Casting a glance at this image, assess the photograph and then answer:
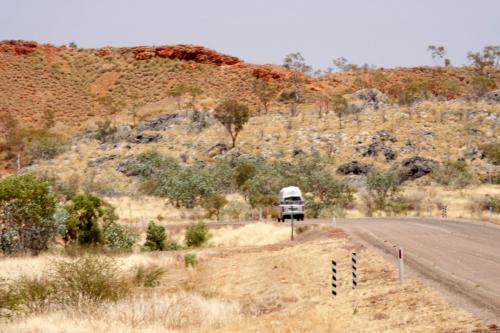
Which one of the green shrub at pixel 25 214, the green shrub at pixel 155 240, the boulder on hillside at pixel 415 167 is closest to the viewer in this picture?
the green shrub at pixel 25 214

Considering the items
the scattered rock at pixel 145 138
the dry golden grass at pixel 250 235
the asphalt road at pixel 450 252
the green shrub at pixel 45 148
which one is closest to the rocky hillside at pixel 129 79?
the green shrub at pixel 45 148

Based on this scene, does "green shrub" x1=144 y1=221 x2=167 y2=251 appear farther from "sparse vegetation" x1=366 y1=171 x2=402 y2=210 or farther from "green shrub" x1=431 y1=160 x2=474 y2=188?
"green shrub" x1=431 y1=160 x2=474 y2=188

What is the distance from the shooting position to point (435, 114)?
8350cm

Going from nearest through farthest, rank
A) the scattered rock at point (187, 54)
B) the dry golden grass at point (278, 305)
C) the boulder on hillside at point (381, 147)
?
the dry golden grass at point (278, 305) → the boulder on hillside at point (381, 147) → the scattered rock at point (187, 54)

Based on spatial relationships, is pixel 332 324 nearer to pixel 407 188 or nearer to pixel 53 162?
pixel 407 188

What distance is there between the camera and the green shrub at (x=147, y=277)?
999 inches

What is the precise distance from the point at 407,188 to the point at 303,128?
23.7 metres

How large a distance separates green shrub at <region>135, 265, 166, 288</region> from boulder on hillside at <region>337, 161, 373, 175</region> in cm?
4671

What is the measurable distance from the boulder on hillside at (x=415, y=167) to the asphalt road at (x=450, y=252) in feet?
102

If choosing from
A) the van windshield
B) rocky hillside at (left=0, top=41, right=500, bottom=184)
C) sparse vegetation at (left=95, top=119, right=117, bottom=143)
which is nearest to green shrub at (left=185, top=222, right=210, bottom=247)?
the van windshield

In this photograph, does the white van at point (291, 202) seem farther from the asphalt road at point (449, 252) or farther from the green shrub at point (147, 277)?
the green shrub at point (147, 277)

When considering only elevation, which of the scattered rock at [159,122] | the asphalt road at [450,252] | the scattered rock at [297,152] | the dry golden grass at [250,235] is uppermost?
the scattered rock at [159,122]

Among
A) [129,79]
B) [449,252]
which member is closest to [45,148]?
[129,79]

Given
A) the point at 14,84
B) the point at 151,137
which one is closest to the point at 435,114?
the point at 151,137
